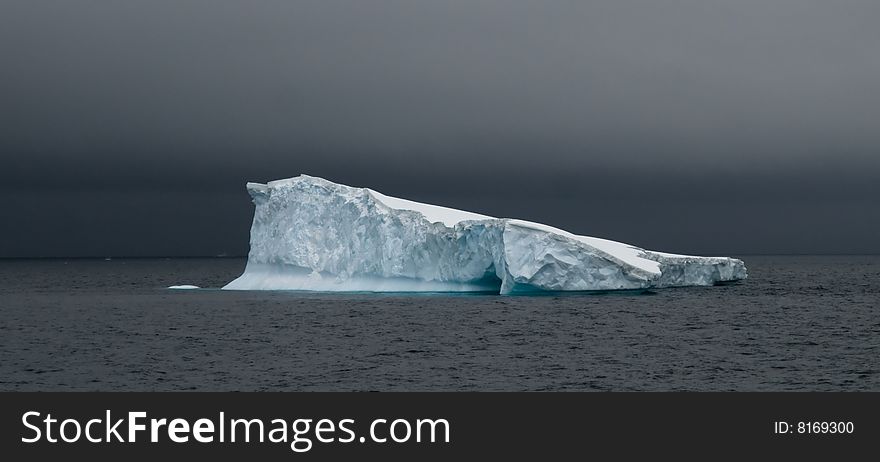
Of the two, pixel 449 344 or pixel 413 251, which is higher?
pixel 413 251

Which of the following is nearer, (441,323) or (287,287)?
(441,323)

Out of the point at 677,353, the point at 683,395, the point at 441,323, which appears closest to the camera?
the point at 683,395

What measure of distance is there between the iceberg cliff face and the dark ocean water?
3.79 feet

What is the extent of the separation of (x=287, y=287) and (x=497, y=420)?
110ft

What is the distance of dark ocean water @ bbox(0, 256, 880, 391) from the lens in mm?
21625

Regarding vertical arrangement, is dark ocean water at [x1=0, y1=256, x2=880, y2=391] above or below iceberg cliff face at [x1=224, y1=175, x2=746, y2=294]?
below

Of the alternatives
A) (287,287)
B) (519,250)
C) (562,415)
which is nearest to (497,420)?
(562,415)

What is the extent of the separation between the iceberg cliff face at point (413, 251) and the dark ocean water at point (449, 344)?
1.15 metres

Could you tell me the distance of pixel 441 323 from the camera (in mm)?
33750

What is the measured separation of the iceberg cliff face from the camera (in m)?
40.0

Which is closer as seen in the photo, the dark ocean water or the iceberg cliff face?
the dark ocean water

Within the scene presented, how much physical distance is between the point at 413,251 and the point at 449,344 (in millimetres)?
15334

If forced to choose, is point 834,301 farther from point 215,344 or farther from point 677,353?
point 215,344

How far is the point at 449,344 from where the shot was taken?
27.8 meters
